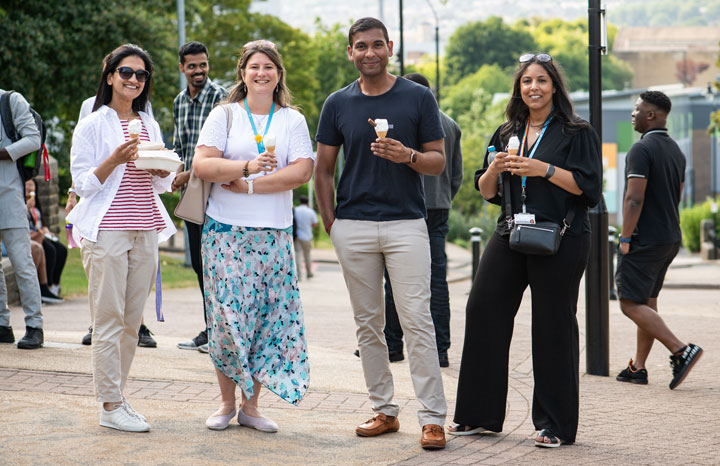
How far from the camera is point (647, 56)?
132 meters

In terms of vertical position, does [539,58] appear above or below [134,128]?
above

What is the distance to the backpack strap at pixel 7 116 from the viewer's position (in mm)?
7320

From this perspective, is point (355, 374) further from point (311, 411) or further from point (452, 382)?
point (311, 411)

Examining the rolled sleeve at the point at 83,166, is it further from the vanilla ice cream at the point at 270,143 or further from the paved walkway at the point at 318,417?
the paved walkway at the point at 318,417

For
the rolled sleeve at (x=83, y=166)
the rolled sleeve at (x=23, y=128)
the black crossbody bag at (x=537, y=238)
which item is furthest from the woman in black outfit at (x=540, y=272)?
the rolled sleeve at (x=23, y=128)

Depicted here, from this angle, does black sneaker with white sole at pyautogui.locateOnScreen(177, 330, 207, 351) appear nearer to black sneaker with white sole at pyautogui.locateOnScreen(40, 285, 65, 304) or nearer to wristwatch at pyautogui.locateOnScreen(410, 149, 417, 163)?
wristwatch at pyautogui.locateOnScreen(410, 149, 417, 163)

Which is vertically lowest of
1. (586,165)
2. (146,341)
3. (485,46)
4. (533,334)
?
(146,341)

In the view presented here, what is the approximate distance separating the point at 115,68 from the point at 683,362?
454cm

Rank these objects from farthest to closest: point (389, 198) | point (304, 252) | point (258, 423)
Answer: point (304, 252) → point (258, 423) → point (389, 198)

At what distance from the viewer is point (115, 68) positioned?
17.4 ft

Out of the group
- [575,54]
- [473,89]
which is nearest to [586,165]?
[473,89]

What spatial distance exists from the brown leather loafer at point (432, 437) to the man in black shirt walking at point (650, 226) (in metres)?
2.72

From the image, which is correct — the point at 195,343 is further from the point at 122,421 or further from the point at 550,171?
the point at 550,171

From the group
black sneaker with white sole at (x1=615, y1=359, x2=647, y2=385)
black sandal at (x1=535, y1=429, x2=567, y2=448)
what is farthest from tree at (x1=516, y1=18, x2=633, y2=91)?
black sandal at (x1=535, y1=429, x2=567, y2=448)
